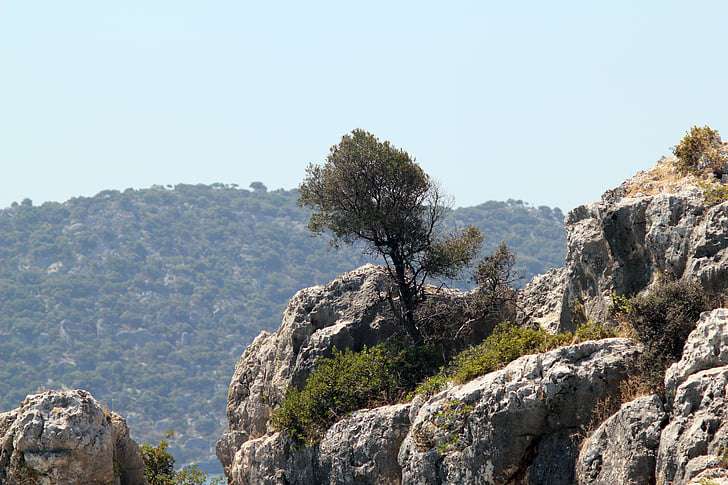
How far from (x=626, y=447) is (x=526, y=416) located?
3.26m

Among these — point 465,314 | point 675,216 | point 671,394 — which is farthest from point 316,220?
point 671,394

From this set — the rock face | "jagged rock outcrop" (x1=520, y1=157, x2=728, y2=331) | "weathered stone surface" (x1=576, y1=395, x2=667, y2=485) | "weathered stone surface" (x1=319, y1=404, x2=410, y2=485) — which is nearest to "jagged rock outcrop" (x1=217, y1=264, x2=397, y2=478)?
"weathered stone surface" (x1=319, y1=404, x2=410, y2=485)

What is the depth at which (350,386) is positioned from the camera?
39.3m

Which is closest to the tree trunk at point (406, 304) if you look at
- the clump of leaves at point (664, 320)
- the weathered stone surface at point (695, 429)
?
the clump of leaves at point (664, 320)

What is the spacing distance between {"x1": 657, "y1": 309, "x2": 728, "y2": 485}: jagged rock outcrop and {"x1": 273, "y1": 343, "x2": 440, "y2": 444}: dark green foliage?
12.8 metres

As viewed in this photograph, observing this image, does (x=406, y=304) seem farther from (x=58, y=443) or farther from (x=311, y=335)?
(x=58, y=443)

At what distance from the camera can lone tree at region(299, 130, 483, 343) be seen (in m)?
42.8

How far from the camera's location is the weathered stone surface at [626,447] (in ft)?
88.3

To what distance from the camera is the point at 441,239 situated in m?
43.9

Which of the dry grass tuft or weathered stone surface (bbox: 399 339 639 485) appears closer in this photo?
weathered stone surface (bbox: 399 339 639 485)

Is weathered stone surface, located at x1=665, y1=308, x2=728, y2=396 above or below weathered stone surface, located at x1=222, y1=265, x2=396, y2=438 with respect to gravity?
below

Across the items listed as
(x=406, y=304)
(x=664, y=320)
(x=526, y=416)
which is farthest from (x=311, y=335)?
(x=664, y=320)

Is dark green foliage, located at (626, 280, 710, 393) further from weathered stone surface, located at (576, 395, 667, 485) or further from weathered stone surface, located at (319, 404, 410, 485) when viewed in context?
weathered stone surface, located at (319, 404, 410, 485)

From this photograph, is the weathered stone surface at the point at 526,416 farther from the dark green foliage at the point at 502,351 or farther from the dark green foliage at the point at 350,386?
the dark green foliage at the point at 350,386
